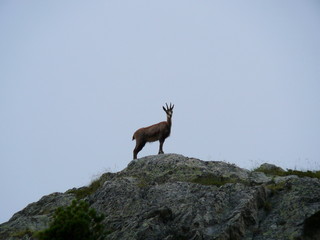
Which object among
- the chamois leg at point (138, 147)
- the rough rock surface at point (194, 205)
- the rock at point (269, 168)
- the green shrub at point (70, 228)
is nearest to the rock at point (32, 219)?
the rough rock surface at point (194, 205)

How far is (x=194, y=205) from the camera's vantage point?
12.5 m

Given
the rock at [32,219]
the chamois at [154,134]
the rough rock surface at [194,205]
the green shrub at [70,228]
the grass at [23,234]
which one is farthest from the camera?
the chamois at [154,134]

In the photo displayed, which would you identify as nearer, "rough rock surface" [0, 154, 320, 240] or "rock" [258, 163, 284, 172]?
"rough rock surface" [0, 154, 320, 240]

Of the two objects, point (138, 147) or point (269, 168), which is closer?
point (269, 168)

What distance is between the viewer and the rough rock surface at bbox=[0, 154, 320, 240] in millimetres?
11234

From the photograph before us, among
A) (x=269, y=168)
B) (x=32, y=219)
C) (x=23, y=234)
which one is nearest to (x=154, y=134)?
(x=269, y=168)

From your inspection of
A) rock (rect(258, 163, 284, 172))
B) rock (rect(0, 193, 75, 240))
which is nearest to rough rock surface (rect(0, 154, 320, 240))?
rock (rect(0, 193, 75, 240))

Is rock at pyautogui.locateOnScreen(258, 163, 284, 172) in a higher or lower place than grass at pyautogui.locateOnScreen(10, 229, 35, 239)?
higher

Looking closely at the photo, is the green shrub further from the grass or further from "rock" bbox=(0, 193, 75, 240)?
"rock" bbox=(0, 193, 75, 240)

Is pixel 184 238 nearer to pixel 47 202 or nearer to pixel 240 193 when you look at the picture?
pixel 240 193

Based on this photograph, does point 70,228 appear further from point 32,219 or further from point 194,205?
point 32,219

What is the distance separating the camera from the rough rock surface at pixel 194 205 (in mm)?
11234

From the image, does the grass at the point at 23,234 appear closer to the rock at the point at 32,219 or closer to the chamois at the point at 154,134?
the rock at the point at 32,219

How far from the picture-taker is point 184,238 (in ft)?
36.5
